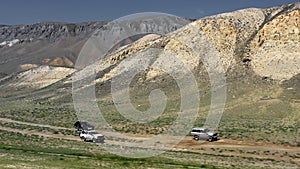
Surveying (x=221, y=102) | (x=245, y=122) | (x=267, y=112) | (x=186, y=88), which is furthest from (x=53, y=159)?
(x=186, y=88)

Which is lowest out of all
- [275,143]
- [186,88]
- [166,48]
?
[275,143]

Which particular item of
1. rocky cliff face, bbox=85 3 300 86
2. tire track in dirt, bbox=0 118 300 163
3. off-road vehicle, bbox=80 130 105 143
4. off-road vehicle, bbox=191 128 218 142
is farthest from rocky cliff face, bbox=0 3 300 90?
off-road vehicle, bbox=80 130 105 143

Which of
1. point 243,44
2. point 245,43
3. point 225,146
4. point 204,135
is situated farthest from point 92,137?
point 245,43

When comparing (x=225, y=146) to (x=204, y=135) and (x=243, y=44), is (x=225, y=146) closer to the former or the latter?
(x=204, y=135)

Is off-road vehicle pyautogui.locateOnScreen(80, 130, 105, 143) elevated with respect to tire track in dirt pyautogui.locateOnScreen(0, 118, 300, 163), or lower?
elevated

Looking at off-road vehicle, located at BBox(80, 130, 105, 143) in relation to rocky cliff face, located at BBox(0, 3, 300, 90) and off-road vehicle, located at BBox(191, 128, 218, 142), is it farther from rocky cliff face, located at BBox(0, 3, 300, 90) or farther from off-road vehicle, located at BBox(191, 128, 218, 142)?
rocky cliff face, located at BBox(0, 3, 300, 90)

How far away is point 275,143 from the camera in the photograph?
55094 mm

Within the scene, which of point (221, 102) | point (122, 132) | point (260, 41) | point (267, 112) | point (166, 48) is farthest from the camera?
point (166, 48)

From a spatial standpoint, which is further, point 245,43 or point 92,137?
point 245,43

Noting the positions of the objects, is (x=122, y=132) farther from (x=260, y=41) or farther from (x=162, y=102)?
(x=260, y=41)

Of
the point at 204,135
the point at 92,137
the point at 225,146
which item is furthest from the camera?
the point at 204,135

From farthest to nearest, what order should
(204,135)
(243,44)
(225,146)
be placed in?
(243,44) → (204,135) → (225,146)

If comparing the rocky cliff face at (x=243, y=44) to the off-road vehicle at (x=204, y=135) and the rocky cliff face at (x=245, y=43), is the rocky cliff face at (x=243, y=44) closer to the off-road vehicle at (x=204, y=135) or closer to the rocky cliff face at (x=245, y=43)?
the rocky cliff face at (x=245, y=43)

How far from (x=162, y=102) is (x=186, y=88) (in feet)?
32.1
